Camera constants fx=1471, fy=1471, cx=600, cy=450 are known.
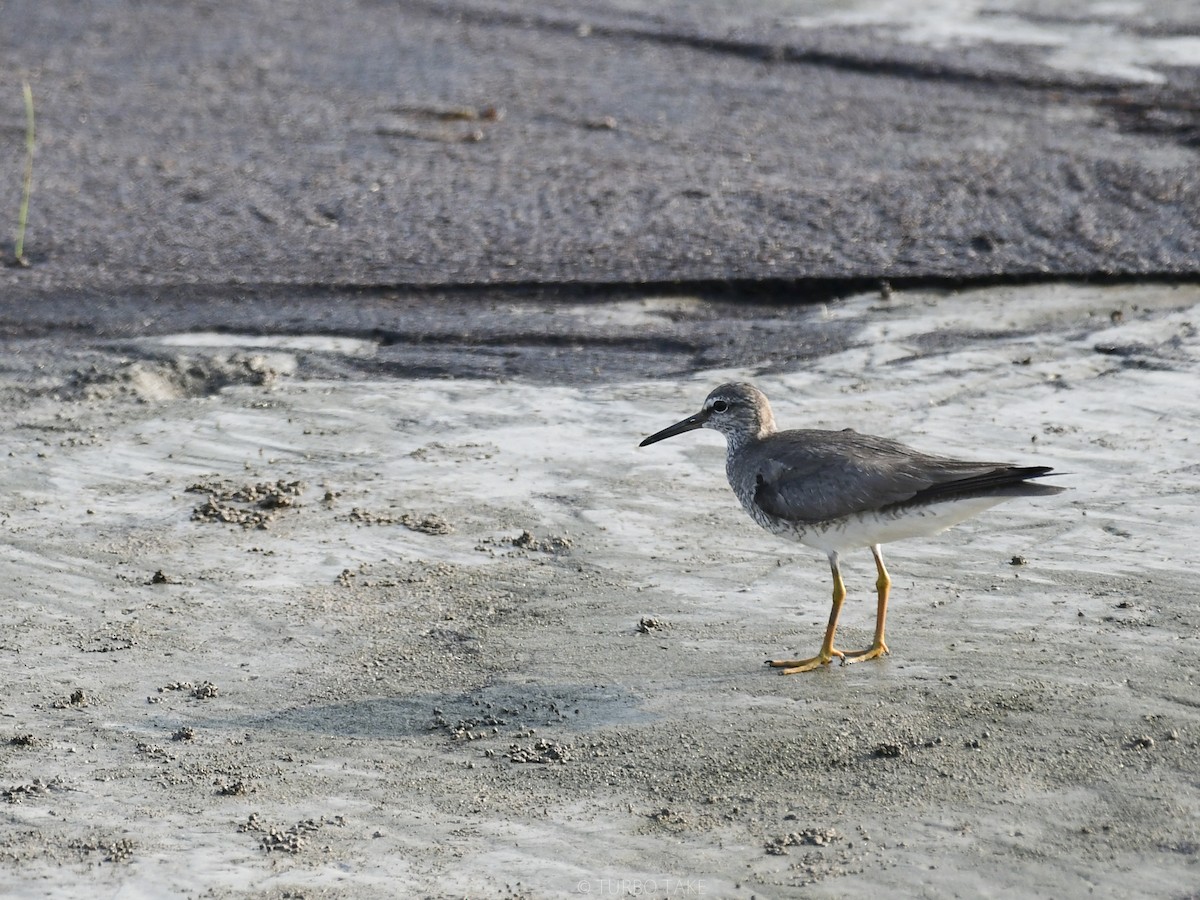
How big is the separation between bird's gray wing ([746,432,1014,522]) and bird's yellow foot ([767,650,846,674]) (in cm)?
50

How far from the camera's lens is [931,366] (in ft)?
25.3

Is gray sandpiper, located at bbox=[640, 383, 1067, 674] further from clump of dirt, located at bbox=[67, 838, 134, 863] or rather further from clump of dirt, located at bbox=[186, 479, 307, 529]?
clump of dirt, located at bbox=[67, 838, 134, 863]

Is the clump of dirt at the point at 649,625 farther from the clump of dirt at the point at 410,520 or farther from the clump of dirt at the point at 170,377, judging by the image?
the clump of dirt at the point at 170,377

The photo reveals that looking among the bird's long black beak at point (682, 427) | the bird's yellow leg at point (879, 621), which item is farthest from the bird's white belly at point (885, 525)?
the bird's long black beak at point (682, 427)

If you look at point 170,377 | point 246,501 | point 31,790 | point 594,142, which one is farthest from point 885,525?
point 594,142

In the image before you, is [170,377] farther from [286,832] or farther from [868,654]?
[868,654]

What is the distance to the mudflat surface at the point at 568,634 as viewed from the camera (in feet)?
13.5

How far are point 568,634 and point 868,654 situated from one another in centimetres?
109


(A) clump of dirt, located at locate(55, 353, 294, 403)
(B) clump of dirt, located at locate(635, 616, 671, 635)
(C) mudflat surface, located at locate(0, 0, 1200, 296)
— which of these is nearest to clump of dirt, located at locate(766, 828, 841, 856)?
(B) clump of dirt, located at locate(635, 616, 671, 635)

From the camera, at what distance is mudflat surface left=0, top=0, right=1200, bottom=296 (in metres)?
8.98

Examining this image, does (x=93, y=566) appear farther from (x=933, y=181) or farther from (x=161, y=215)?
(x=933, y=181)

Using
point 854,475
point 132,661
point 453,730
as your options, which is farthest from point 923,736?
point 132,661

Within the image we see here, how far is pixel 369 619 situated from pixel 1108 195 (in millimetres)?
6174

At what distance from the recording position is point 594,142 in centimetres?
1055
